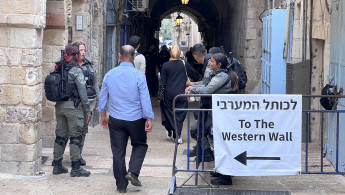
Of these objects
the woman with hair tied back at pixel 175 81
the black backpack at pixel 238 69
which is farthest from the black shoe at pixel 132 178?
the woman with hair tied back at pixel 175 81

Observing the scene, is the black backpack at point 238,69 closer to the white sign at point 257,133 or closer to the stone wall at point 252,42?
the white sign at point 257,133

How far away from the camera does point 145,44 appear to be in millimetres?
32812

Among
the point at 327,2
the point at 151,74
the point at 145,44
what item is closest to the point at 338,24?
the point at 327,2

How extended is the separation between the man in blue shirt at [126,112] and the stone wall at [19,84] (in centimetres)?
95

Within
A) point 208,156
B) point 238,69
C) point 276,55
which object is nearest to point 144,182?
point 208,156

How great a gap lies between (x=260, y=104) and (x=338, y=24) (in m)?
2.15

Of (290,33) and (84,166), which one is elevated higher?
(290,33)

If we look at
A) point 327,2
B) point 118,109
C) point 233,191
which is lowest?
point 233,191

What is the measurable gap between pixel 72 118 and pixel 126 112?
41.5 inches

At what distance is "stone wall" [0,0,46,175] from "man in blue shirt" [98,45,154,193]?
3.12ft

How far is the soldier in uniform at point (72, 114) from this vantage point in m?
8.02

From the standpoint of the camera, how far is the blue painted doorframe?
8172 mm

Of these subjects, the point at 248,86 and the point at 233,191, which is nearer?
the point at 233,191

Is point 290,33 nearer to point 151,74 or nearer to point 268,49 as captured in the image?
point 268,49
